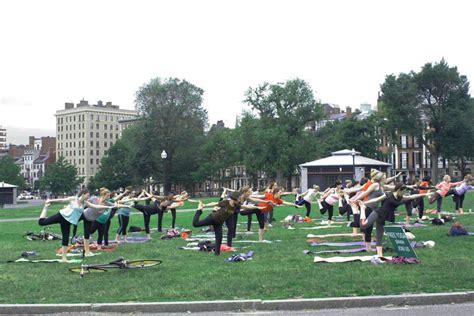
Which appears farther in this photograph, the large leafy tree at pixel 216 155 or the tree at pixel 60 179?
the tree at pixel 60 179

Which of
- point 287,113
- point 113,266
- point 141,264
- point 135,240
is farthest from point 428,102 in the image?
A: point 113,266

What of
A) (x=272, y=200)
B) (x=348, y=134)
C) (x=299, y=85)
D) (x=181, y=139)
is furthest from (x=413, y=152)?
(x=272, y=200)

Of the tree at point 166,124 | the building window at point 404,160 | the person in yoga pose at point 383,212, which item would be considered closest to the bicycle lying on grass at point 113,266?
the person in yoga pose at point 383,212

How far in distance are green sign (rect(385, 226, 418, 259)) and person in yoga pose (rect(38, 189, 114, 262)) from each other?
8.00 meters

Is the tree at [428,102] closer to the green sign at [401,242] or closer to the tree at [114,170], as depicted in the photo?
the tree at [114,170]

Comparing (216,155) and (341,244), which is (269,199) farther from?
(216,155)

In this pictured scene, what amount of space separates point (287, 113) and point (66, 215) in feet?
253

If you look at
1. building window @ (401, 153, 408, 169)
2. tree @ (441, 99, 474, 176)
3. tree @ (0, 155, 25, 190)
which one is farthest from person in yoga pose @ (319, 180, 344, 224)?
tree @ (0, 155, 25, 190)

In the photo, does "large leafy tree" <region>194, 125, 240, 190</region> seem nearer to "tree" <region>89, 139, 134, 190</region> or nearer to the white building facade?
"tree" <region>89, 139, 134, 190</region>

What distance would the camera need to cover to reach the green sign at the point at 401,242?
14.4 m

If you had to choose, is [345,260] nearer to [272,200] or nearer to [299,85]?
[272,200]

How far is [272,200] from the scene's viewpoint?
22.3m

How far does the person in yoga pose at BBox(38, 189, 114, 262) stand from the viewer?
53.4 feet

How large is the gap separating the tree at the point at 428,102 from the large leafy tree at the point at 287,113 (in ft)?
A: 47.1
